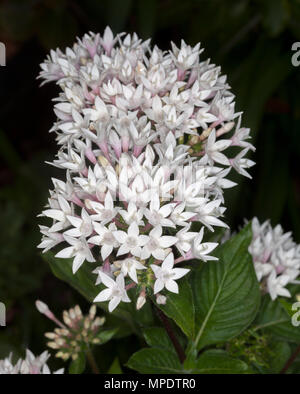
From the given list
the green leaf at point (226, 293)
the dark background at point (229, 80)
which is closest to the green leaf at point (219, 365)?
the green leaf at point (226, 293)

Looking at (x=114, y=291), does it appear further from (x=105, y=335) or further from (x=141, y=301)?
(x=105, y=335)

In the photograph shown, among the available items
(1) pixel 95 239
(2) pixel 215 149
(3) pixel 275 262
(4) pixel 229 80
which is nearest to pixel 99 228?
(1) pixel 95 239

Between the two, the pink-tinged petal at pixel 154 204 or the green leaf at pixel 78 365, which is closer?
the pink-tinged petal at pixel 154 204

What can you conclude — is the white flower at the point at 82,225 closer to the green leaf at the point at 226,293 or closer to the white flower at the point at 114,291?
the white flower at the point at 114,291

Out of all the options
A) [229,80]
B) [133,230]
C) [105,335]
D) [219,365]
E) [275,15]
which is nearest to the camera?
[133,230]

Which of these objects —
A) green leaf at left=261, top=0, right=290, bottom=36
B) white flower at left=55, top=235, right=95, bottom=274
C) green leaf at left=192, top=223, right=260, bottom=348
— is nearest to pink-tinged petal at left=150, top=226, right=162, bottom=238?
white flower at left=55, top=235, right=95, bottom=274

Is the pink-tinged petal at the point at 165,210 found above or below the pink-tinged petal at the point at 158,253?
above

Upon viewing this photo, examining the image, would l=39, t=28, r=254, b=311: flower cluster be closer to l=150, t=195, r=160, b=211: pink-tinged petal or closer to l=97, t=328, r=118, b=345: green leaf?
l=150, t=195, r=160, b=211: pink-tinged petal
